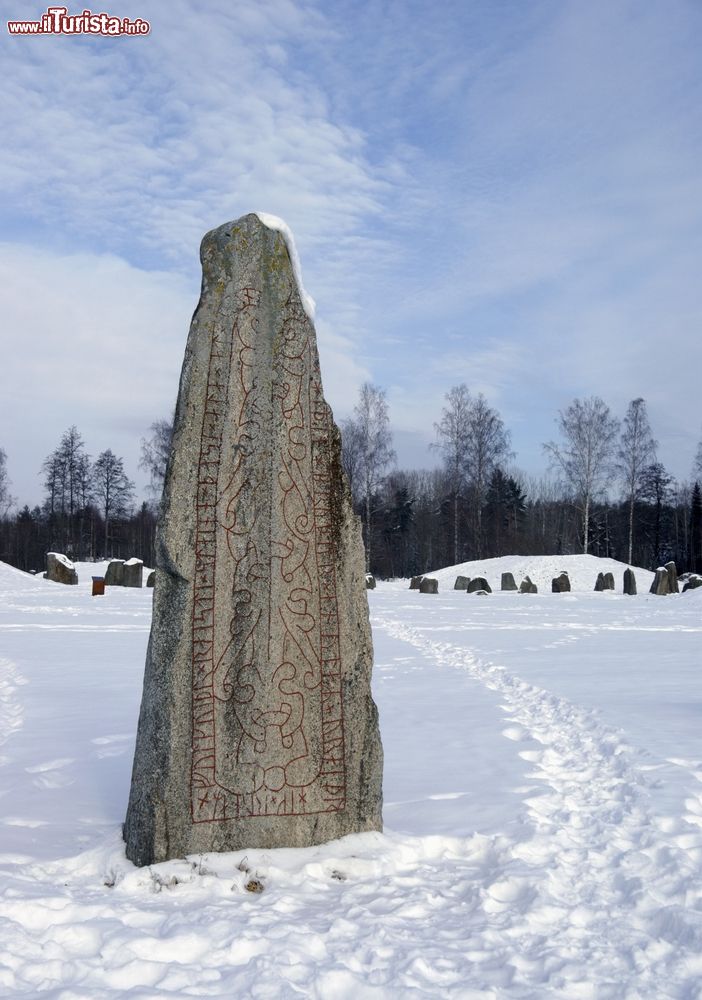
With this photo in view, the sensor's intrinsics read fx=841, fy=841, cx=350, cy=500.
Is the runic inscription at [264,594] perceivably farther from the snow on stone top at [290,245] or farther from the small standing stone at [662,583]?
the small standing stone at [662,583]

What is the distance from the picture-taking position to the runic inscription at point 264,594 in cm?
374

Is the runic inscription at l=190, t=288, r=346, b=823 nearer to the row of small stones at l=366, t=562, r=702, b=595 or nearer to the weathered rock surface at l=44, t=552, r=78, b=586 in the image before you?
the row of small stones at l=366, t=562, r=702, b=595

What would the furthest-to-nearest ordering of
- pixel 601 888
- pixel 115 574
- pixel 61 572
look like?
pixel 61 572, pixel 115 574, pixel 601 888

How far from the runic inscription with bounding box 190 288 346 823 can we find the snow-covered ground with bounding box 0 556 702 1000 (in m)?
0.36

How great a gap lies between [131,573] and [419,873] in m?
21.8

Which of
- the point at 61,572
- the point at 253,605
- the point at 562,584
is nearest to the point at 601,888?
the point at 253,605

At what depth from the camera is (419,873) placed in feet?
12.0

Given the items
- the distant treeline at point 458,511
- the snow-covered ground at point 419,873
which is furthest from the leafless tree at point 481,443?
the snow-covered ground at point 419,873

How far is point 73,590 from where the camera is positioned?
22.7 m

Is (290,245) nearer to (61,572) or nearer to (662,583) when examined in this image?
(662,583)

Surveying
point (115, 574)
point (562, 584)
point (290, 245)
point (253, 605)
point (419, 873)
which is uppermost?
point (290, 245)

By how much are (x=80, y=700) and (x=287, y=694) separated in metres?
4.01

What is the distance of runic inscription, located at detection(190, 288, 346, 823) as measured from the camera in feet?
12.3

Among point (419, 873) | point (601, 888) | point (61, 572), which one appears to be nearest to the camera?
point (601, 888)
